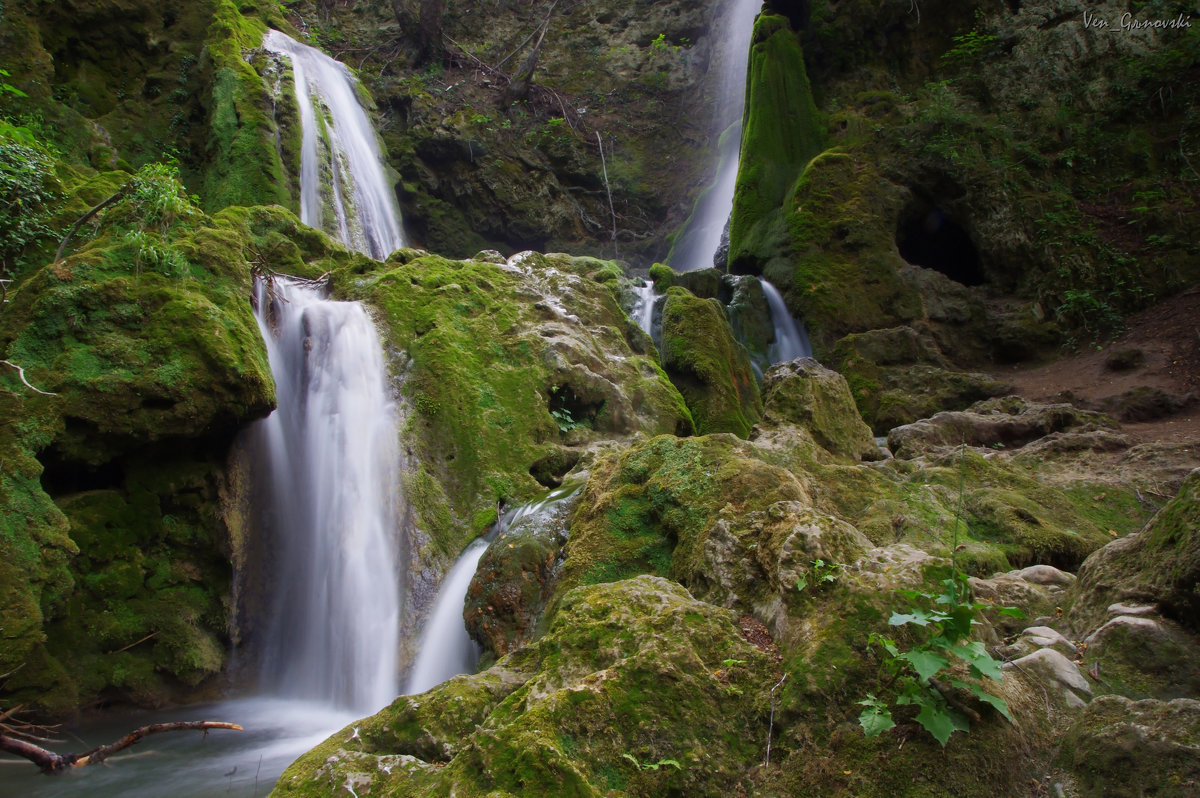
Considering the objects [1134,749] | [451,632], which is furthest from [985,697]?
[451,632]

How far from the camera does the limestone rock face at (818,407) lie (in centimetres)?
805

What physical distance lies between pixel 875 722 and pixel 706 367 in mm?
7841

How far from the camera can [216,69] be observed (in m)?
14.1

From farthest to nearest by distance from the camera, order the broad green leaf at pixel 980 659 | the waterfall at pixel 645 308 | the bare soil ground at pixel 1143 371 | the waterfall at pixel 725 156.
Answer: the waterfall at pixel 725 156 → the waterfall at pixel 645 308 → the bare soil ground at pixel 1143 371 → the broad green leaf at pixel 980 659

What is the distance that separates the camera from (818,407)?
27.1 feet

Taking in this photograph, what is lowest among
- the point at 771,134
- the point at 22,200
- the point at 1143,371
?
the point at 1143,371

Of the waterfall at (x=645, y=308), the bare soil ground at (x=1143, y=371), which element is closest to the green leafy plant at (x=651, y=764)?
the waterfall at (x=645, y=308)

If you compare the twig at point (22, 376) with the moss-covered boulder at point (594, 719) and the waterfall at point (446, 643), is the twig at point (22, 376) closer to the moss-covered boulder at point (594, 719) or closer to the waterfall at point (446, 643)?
the waterfall at point (446, 643)

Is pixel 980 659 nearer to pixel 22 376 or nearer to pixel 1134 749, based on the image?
pixel 1134 749

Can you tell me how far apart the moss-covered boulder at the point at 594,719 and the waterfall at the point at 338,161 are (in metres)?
12.2

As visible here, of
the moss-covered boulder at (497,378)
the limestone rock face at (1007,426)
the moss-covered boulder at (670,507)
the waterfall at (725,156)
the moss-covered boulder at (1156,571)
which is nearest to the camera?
the moss-covered boulder at (1156,571)

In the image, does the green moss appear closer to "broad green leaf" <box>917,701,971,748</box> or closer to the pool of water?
the pool of water

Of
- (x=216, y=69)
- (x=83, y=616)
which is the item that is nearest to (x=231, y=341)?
(x=83, y=616)

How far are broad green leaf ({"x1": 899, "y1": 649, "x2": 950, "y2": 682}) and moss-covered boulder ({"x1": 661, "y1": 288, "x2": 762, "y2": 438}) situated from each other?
7141 millimetres
